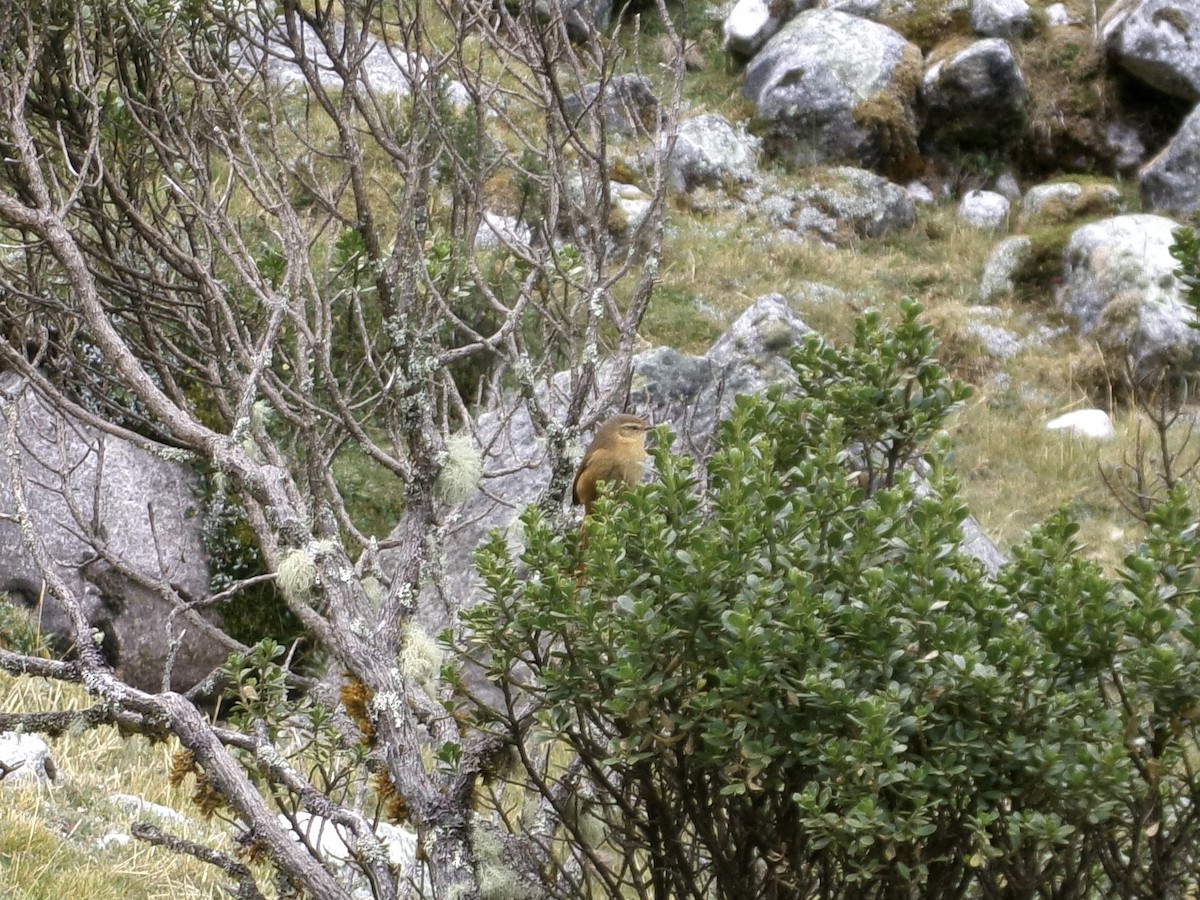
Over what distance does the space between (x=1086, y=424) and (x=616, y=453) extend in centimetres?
729

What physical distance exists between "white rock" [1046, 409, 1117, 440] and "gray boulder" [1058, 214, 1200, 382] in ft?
2.23

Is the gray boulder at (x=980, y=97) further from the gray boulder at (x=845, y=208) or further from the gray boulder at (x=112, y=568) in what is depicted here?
the gray boulder at (x=112, y=568)

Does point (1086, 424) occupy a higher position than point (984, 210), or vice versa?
point (984, 210)

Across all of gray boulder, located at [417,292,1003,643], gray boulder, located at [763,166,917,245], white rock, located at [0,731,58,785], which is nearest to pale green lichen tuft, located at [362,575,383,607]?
white rock, located at [0,731,58,785]

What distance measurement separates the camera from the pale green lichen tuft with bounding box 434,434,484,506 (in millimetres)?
2693

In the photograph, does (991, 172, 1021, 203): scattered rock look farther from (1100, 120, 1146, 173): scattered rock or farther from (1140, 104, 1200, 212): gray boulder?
(1140, 104, 1200, 212): gray boulder

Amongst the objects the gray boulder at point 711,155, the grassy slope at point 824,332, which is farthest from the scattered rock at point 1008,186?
the gray boulder at point 711,155

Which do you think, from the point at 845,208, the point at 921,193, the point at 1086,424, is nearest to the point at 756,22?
the point at 921,193

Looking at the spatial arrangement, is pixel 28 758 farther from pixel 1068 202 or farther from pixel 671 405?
pixel 1068 202

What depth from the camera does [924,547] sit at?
205 cm

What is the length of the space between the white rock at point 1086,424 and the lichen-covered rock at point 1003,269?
9.24ft

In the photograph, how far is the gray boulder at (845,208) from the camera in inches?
569

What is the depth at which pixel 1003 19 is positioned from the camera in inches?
643

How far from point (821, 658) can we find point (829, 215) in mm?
13059
